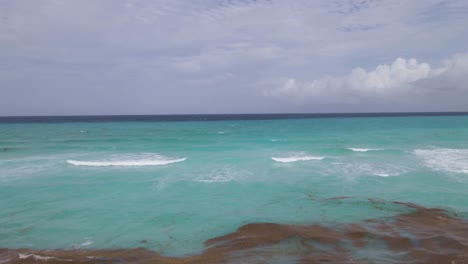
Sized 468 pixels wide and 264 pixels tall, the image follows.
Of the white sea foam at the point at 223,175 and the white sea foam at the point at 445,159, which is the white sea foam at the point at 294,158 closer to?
the white sea foam at the point at 223,175

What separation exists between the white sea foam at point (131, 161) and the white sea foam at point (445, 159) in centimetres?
1798

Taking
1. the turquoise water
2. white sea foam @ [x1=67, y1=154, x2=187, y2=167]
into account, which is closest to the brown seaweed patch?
the turquoise water

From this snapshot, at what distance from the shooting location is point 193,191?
1512cm

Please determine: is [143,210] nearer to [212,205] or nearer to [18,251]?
[212,205]

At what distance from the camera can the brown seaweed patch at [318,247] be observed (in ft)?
24.2

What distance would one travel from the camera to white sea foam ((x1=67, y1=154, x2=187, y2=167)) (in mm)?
21769

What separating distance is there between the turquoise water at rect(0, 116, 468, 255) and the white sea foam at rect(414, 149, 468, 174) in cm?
7

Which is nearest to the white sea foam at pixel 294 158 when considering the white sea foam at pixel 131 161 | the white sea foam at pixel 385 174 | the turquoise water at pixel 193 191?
the turquoise water at pixel 193 191

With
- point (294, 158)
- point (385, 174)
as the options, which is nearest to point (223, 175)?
point (294, 158)

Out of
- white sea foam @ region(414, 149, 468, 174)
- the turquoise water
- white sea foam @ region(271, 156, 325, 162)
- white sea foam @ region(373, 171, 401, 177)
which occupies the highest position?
white sea foam @ region(414, 149, 468, 174)

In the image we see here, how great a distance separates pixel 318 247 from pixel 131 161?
17.9m

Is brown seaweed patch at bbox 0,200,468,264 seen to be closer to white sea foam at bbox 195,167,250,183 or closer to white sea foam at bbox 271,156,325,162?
white sea foam at bbox 195,167,250,183

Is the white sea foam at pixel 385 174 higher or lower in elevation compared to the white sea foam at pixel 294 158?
lower

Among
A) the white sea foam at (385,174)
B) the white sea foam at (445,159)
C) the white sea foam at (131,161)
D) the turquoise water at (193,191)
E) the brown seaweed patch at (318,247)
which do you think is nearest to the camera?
the brown seaweed patch at (318,247)
